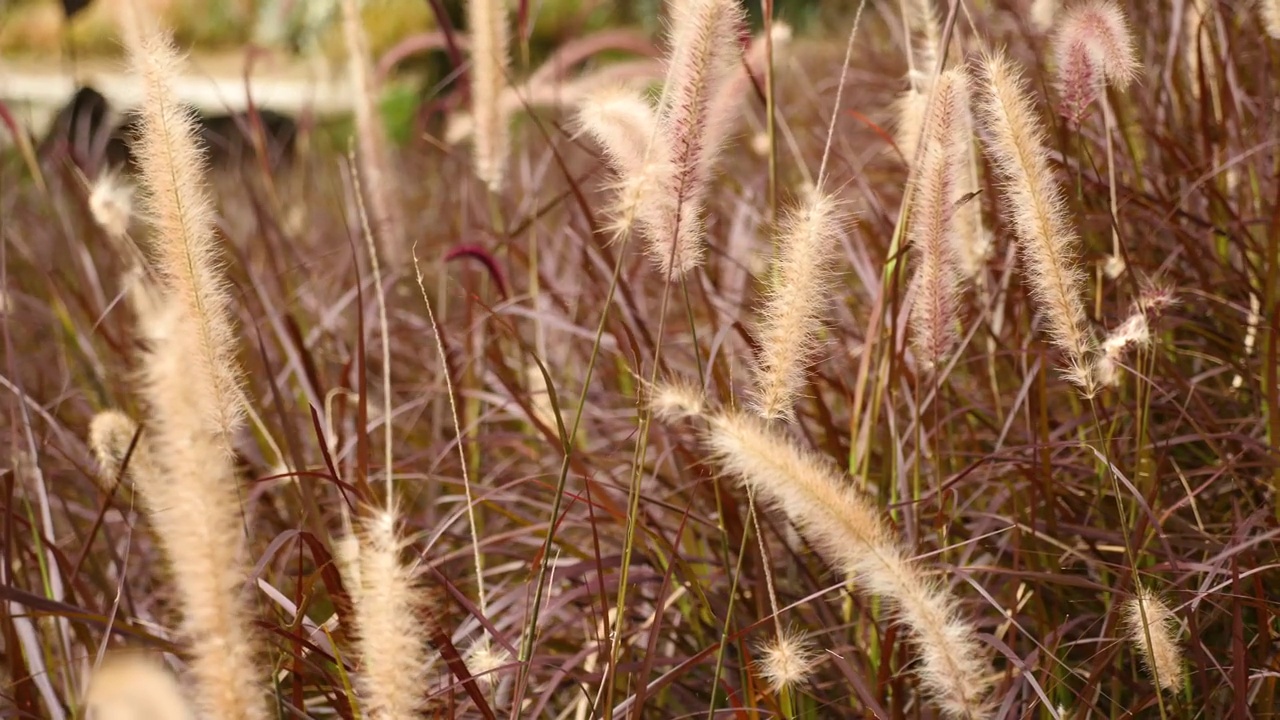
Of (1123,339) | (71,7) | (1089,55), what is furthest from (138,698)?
(71,7)

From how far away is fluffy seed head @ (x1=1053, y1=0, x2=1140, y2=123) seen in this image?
1.23 m

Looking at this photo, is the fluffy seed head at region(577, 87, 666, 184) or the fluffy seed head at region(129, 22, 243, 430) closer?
the fluffy seed head at region(129, 22, 243, 430)

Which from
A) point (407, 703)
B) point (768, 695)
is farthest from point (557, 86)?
point (407, 703)

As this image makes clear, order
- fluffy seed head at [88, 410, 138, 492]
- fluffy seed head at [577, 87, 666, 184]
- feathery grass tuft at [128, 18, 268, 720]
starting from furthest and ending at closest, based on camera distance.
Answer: fluffy seed head at [88, 410, 138, 492] < fluffy seed head at [577, 87, 666, 184] < feathery grass tuft at [128, 18, 268, 720]

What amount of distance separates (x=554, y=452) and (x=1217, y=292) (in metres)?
1.07

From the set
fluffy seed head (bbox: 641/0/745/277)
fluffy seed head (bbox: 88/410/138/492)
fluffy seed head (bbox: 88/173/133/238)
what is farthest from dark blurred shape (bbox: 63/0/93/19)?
fluffy seed head (bbox: 641/0/745/277)

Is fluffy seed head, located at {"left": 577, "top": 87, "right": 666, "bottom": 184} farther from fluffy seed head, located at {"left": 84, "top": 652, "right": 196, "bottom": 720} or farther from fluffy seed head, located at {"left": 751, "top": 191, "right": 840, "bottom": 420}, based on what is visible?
fluffy seed head, located at {"left": 84, "top": 652, "right": 196, "bottom": 720}

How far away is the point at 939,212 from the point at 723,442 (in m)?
0.36

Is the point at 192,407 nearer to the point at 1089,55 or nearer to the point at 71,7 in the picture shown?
the point at 1089,55

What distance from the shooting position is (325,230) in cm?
402

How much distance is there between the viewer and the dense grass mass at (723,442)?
0.93 metres

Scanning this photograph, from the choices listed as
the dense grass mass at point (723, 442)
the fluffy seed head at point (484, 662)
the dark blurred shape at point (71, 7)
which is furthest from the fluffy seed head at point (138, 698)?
the dark blurred shape at point (71, 7)

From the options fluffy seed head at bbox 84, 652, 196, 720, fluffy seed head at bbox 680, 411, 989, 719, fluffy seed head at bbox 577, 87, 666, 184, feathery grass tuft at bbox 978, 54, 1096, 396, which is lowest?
fluffy seed head at bbox 680, 411, 989, 719

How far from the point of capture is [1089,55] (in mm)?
1256
